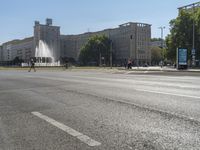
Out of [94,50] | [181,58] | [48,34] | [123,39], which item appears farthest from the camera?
[48,34]

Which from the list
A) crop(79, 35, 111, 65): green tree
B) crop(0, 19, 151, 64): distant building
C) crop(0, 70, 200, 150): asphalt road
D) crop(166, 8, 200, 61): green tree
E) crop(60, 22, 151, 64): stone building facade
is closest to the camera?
crop(0, 70, 200, 150): asphalt road

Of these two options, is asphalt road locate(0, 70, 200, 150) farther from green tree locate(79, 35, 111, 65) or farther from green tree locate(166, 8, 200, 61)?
green tree locate(79, 35, 111, 65)

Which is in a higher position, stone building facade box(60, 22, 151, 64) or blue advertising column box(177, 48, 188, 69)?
stone building facade box(60, 22, 151, 64)

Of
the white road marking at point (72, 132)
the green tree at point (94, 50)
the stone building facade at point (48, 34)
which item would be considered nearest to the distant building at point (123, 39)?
the stone building facade at point (48, 34)

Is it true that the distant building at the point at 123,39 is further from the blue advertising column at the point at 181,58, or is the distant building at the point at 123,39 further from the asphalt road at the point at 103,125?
the asphalt road at the point at 103,125

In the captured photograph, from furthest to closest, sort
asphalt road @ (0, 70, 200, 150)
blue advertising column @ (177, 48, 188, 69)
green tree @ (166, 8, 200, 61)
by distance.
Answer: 1. green tree @ (166, 8, 200, 61)
2. blue advertising column @ (177, 48, 188, 69)
3. asphalt road @ (0, 70, 200, 150)

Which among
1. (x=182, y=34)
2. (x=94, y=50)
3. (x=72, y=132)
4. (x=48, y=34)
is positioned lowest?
(x=72, y=132)

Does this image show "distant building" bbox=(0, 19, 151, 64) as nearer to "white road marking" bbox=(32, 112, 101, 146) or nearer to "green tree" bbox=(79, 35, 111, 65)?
"green tree" bbox=(79, 35, 111, 65)

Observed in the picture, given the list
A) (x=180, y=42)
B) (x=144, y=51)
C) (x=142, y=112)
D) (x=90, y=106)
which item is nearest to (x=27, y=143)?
(x=142, y=112)

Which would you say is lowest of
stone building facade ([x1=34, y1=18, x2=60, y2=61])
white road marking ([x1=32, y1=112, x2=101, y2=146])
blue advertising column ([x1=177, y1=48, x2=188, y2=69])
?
white road marking ([x1=32, y1=112, x2=101, y2=146])

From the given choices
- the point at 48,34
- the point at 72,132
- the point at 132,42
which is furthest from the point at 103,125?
the point at 48,34

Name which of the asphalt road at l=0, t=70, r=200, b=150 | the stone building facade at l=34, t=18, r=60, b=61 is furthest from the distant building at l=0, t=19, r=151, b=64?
the asphalt road at l=0, t=70, r=200, b=150

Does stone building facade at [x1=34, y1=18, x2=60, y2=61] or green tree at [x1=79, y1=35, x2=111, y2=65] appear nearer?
green tree at [x1=79, y1=35, x2=111, y2=65]

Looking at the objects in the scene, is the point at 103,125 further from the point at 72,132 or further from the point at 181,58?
the point at 181,58
